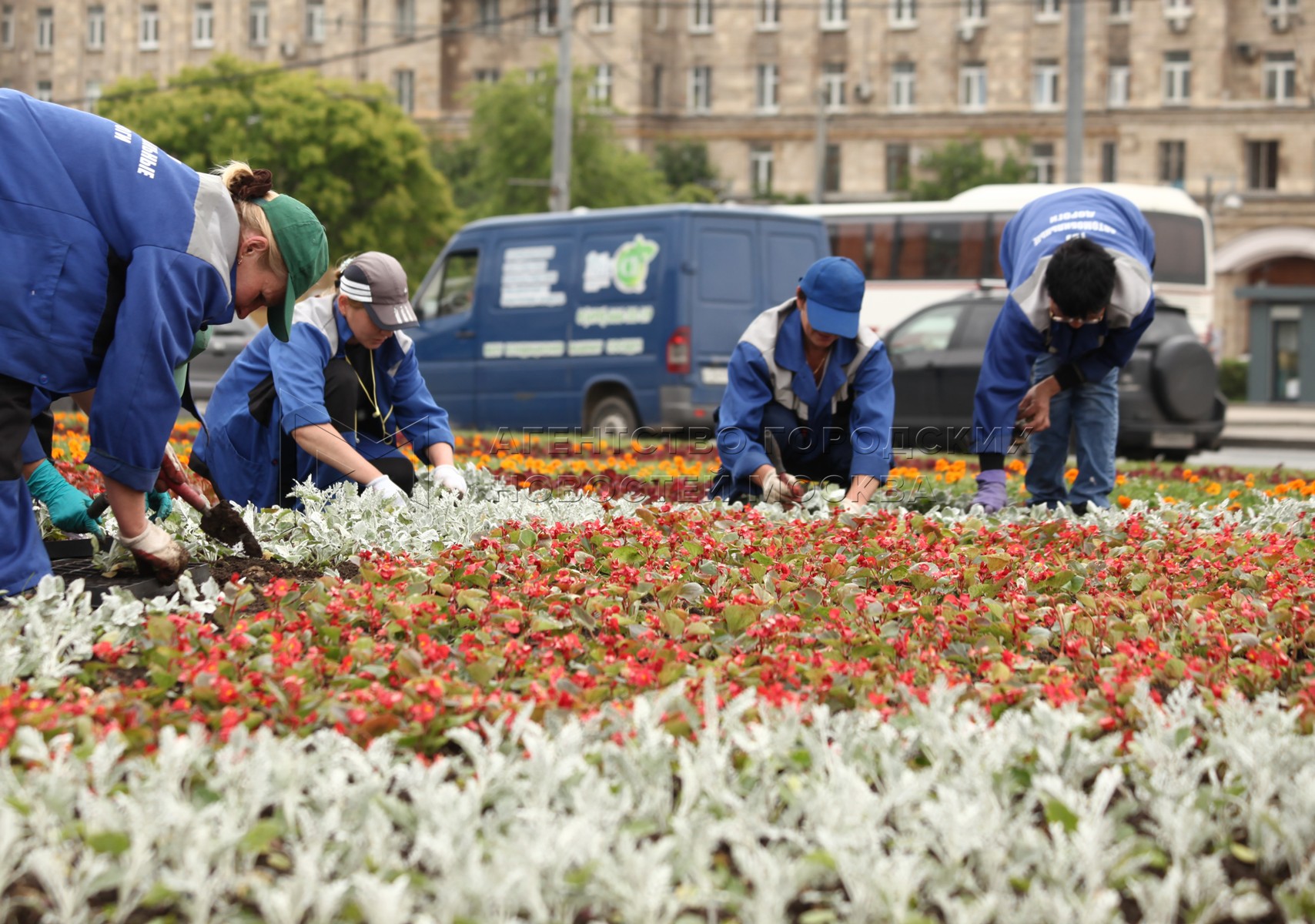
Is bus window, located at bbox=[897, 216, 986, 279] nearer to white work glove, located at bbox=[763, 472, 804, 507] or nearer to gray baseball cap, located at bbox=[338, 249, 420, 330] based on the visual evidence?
white work glove, located at bbox=[763, 472, 804, 507]

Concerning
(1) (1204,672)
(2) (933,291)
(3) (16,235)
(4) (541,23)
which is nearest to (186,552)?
(3) (16,235)

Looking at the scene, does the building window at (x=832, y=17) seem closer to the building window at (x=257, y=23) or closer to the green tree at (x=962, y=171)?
the green tree at (x=962, y=171)

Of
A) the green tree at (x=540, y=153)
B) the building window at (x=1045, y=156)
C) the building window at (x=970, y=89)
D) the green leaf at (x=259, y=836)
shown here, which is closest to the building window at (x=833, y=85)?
the building window at (x=970, y=89)

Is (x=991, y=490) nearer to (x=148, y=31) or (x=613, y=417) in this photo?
(x=613, y=417)

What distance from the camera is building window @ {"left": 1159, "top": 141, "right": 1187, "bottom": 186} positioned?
4862 cm

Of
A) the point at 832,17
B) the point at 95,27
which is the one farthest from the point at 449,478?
the point at 95,27

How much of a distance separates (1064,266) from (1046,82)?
4911 cm

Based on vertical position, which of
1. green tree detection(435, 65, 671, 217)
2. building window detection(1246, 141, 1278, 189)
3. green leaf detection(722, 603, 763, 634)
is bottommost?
green leaf detection(722, 603, 763, 634)

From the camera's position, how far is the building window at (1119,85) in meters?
50.0

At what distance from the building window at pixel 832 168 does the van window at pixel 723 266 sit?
40.8m

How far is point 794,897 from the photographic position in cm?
232

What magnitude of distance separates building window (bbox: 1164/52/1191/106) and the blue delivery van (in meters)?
39.1

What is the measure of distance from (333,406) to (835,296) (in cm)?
212

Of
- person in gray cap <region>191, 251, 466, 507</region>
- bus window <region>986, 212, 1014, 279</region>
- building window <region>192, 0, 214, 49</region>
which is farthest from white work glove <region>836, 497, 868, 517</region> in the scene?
building window <region>192, 0, 214, 49</region>
